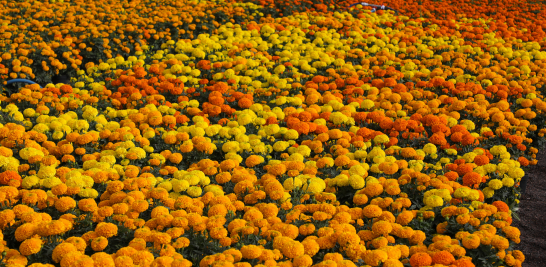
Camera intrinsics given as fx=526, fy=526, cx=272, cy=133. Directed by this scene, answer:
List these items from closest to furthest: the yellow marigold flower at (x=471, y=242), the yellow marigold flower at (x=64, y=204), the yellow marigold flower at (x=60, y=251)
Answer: the yellow marigold flower at (x=60, y=251)
the yellow marigold flower at (x=471, y=242)
the yellow marigold flower at (x=64, y=204)

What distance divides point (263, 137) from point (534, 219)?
9.56ft

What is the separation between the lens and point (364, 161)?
510 centimetres

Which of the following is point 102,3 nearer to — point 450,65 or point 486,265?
point 450,65

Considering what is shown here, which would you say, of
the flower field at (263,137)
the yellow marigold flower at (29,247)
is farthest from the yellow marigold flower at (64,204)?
the yellow marigold flower at (29,247)

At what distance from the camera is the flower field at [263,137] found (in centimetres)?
357

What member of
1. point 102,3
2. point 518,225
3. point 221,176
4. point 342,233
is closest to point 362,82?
point 518,225

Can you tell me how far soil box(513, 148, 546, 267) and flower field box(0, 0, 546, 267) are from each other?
181 mm

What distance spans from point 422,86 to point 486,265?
381 centimetres

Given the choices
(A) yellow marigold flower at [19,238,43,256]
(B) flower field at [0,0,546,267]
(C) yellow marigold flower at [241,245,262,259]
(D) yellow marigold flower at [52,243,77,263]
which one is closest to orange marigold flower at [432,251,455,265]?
(B) flower field at [0,0,546,267]

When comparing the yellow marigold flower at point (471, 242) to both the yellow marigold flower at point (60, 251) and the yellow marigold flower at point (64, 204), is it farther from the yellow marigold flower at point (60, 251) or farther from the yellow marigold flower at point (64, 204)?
the yellow marigold flower at point (64, 204)

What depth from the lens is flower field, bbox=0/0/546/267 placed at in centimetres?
357

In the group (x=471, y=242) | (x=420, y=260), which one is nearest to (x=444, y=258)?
(x=420, y=260)

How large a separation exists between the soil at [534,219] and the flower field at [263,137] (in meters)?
0.18

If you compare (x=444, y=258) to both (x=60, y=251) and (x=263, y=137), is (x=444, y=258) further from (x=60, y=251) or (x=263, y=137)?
(x=263, y=137)
